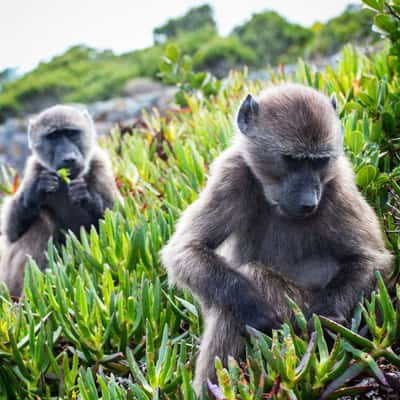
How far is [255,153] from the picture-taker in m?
3.26

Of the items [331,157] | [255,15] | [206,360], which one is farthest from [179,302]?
[255,15]

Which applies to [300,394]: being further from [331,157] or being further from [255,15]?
[255,15]

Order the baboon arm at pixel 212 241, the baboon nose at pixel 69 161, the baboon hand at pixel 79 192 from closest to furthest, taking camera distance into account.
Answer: the baboon arm at pixel 212 241
the baboon hand at pixel 79 192
the baboon nose at pixel 69 161

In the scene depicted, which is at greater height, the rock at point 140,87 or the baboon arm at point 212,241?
the baboon arm at point 212,241

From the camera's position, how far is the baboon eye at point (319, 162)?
Answer: 3.04 m

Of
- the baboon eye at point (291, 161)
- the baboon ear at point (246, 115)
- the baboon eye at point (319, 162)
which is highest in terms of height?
the baboon ear at point (246, 115)

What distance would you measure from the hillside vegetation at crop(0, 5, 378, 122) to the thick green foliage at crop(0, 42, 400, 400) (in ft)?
54.4

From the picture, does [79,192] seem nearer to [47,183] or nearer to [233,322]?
[47,183]

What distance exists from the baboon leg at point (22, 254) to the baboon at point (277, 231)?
2.43 m

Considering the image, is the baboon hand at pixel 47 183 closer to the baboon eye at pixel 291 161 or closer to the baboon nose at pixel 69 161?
the baboon nose at pixel 69 161

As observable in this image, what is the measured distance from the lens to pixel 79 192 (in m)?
5.21

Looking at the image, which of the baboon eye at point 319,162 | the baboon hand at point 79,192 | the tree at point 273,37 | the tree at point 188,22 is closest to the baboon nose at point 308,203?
the baboon eye at point 319,162

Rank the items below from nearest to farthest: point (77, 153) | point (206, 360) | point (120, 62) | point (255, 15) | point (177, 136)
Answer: point (206, 360) → point (77, 153) → point (177, 136) → point (255, 15) → point (120, 62)

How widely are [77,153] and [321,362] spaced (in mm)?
3690
